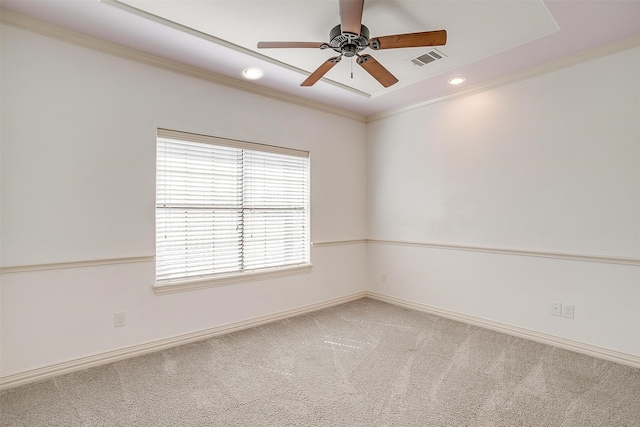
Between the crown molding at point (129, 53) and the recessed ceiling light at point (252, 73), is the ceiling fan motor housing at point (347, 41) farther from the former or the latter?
the crown molding at point (129, 53)

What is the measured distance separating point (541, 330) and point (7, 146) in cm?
457

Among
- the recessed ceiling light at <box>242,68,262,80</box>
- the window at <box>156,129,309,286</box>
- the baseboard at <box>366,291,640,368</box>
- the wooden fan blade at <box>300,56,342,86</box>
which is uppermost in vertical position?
the recessed ceiling light at <box>242,68,262,80</box>

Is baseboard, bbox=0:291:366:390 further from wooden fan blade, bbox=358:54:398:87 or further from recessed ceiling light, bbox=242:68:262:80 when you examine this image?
wooden fan blade, bbox=358:54:398:87

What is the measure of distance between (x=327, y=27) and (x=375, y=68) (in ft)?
1.59

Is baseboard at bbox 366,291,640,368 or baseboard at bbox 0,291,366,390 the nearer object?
baseboard at bbox 0,291,366,390

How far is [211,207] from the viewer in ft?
10.5

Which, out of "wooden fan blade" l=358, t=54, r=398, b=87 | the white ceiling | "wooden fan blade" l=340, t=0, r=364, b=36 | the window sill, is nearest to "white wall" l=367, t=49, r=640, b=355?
the white ceiling

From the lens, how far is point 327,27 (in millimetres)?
2455

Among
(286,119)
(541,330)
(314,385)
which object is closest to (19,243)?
(314,385)

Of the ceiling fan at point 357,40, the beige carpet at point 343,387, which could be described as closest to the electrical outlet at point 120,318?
the beige carpet at point 343,387

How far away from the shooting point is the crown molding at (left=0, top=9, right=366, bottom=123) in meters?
2.27

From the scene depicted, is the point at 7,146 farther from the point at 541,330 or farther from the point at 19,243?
the point at 541,330

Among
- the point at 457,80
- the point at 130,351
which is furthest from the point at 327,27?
the point at 130,351

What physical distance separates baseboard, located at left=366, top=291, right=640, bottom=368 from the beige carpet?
90 millimetres
